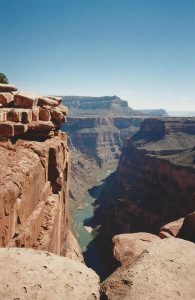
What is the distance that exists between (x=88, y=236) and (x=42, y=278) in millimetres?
86767

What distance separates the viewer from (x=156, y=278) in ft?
21.0

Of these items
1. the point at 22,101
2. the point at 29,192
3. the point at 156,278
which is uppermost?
the point at 22,101

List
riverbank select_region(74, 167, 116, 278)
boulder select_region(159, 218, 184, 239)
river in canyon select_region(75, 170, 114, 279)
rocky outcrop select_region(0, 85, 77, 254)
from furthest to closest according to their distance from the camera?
riverbank select_region(74, 167, 116, 278), river in canyon select_region(75, 170, 114, 279), boulder select_region(159, 218, 184, 239), rocky outcrop select_region(0, 85, 77, 254)

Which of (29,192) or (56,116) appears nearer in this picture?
(29,192)

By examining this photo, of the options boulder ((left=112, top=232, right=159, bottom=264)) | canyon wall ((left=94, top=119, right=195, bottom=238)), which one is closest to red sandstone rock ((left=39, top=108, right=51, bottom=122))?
boulder ((left=112, top=232, right=159, bottom=264))

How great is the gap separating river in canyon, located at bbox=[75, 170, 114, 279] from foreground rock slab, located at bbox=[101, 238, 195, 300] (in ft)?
182

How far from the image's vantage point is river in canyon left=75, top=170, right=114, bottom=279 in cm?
6669

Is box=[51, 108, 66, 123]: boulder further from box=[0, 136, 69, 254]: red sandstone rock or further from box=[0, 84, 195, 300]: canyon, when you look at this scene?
box=[0, 136, 69, 254]: red sandstone rock

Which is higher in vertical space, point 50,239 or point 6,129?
point 6,129

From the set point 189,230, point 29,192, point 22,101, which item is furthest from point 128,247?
point 22,101

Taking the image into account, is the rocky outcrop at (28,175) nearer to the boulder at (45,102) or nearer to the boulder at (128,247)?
the boulder at (45,102)

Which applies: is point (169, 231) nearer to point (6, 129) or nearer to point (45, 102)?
point (6, 129)

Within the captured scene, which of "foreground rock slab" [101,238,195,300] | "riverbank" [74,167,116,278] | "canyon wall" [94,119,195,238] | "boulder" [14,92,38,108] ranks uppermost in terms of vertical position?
"boulder" [14,92,38,108]

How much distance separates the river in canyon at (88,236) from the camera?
6669 centimetres
